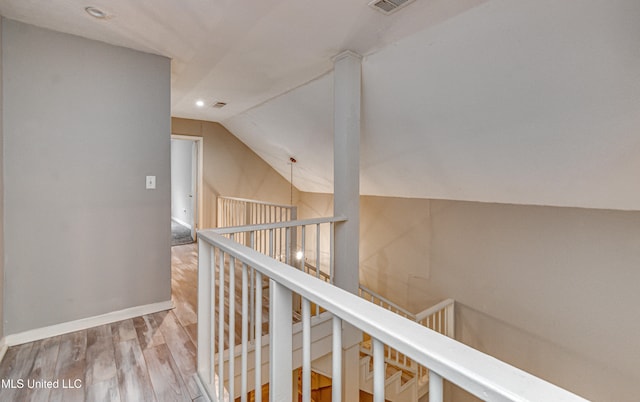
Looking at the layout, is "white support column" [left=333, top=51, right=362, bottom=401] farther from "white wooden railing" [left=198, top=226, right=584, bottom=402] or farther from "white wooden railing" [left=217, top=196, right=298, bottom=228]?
"white wooden railing" [left=217, top=196, right=298, bottom=228]

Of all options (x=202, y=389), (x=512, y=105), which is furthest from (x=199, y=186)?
(x=512, y=105)

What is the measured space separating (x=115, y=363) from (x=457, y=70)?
301cm

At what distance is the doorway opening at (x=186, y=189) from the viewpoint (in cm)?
535

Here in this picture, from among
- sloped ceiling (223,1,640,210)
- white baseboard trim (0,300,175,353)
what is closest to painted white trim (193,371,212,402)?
white baseboard trim (0,300,175,353)

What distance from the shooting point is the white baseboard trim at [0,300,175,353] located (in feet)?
6.87

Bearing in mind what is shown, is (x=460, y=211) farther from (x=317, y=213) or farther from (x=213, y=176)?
(x=213, y=176)

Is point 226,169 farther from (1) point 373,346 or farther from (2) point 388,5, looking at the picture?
(1) point 373,346

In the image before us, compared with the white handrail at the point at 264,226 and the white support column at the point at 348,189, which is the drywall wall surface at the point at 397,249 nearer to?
the white support column at the point at 348,189

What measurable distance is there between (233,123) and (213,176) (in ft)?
3.25

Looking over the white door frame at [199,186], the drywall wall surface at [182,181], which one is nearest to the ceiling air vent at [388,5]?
the white door frame at [199,186]

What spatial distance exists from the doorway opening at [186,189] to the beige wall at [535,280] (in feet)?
10.9

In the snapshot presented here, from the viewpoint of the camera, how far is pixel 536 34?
183 cm

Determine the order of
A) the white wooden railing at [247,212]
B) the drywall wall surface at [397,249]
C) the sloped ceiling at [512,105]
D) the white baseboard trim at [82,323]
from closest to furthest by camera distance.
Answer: the sloped ceiling at [512,105], the white baseboard trim at [82,323], the drywall wall surface at [397,249], the white wooden railing at [247,212]

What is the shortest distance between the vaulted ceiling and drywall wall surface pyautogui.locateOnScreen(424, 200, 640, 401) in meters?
0.36
